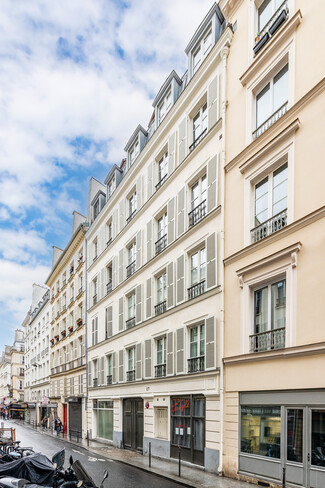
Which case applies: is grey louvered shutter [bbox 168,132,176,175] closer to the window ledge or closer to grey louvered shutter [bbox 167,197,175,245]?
grey louvered shutter [bbox 167,197,175,245]

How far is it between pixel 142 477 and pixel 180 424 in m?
2.85

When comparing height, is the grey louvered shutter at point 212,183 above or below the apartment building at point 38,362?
above

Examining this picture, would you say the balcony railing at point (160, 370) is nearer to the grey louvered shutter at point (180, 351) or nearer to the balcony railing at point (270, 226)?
the grey louvered shutter at point (180, 351)

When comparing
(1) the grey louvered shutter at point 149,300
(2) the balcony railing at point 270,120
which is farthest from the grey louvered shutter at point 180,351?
(2) the balcony railing at point 270,120

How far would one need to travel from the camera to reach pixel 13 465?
924 cm

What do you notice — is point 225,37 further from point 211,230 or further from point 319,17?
point 211,230

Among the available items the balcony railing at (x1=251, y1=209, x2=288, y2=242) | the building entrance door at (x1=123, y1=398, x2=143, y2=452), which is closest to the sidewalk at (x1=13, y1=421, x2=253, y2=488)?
the building entrance door at (x1=123, y1=398, x2=143, y2=452)

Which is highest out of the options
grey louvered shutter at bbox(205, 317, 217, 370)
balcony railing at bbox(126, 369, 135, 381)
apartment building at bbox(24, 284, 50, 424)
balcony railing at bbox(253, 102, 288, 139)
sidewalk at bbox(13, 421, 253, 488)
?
balcony railing at bbox(253, 102, 288, 139)

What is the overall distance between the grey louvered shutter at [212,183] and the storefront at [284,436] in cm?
665

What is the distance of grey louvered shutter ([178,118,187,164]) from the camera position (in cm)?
1797

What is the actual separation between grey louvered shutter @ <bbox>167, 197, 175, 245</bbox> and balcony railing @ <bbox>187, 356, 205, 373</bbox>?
523 centimetres

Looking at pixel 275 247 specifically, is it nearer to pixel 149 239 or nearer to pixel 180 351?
pixel 180 351

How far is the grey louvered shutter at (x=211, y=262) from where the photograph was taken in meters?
14.8

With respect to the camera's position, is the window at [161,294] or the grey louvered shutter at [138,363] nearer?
the window at [161,294]
